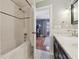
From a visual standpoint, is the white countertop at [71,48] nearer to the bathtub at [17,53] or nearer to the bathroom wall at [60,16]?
the bathtub at [17,53]

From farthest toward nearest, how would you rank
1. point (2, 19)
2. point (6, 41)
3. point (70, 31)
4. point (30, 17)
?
point (30, 17) → point (70, 31) → point (6, 41) → point (2, 19)

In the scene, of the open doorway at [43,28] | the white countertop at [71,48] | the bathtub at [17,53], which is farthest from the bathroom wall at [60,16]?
the white countertop at [71,48]

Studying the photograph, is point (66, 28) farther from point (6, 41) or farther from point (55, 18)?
point (6, 41)

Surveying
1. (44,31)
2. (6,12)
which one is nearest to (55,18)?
(44,31)

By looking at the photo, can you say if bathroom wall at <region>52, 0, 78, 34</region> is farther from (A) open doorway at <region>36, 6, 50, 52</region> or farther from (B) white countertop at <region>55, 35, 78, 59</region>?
(B) white countertop at <region>55, 35, 78, 59</region>

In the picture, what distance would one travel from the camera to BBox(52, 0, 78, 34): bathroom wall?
333cm

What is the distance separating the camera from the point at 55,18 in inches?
134

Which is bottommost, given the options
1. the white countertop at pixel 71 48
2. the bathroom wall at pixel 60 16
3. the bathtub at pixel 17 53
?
the bathtub at pixel 17 53

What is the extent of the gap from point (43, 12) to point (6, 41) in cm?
164

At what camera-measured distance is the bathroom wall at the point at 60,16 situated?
10.9 ft

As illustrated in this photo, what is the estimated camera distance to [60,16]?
11.2 feet

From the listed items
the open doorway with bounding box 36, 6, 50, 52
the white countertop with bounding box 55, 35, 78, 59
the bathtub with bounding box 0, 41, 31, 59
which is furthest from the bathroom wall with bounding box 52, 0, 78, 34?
the white countertop with bounding box 55, 35, 78, 59

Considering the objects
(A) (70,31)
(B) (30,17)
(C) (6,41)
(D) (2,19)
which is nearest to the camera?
(D) (2,19)

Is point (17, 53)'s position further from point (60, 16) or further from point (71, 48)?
→ point (60, 16)
